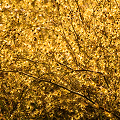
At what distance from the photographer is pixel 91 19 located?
398 centimetres

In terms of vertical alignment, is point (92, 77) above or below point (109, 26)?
below

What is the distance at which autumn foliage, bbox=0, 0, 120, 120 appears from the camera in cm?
386

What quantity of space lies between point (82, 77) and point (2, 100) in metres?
1.51

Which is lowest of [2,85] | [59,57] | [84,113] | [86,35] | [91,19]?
[84,113]

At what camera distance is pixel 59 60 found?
3947 mm

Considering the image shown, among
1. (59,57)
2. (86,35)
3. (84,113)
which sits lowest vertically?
(84,113)

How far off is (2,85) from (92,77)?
1650 millimetres

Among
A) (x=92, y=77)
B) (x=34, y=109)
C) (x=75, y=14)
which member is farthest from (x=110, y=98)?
(x=75, y=14)

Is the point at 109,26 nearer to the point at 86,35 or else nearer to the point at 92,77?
the point at 86,35

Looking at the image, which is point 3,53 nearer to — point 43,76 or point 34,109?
point 43,76

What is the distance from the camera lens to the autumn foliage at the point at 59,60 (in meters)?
3.86

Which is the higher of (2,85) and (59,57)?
(59,57)

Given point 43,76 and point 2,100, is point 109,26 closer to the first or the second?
point 43,76

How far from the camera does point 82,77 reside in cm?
394
